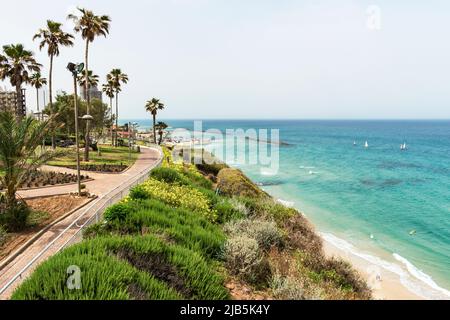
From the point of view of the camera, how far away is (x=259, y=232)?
35.7 feet

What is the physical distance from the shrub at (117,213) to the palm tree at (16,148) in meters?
5.91

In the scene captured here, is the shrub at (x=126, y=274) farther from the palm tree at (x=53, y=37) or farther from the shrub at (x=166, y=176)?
the palm tree at (x=53, y=37)

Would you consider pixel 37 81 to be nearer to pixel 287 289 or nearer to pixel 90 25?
pixel 90 25

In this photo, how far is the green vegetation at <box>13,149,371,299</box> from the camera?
5.52m

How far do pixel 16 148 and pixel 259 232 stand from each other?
10963 mm

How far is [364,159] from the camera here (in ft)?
241

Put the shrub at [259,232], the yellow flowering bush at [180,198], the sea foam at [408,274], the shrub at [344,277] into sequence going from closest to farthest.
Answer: the shrub at [344,277] < the shrub at [259,232] < the yellow flowering bush at [180,198] < the sea foam at [408,274]

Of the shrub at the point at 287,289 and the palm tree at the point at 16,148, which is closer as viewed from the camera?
the shrub at the point at 287,289

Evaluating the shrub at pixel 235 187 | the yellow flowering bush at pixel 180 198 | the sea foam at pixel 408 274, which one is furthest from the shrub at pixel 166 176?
the sea foam at pixel 408 274

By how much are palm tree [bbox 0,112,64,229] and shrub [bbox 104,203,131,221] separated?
5.91 metres

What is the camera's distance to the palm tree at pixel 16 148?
1379 centimetres

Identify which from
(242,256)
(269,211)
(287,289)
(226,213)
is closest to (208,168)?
(269,211)

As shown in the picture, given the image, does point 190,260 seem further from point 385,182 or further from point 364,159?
point 364,159
